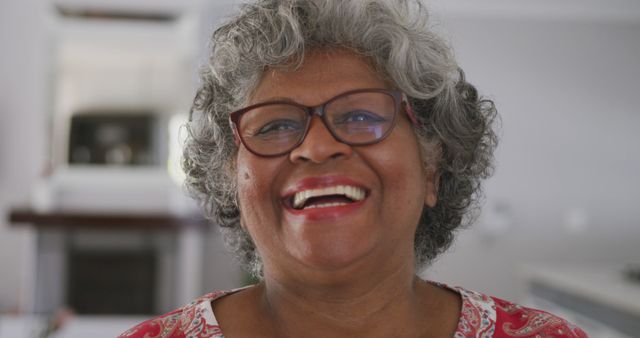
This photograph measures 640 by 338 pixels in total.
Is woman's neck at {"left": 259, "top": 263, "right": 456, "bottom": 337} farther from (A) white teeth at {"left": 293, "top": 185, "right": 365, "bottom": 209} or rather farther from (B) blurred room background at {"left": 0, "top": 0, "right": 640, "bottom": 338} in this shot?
(B) blurred room background at {"left": 0, "top": 0, "right": 640, "bottom": 338}

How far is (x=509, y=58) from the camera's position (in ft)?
17.3

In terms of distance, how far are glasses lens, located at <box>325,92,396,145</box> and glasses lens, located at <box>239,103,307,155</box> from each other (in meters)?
0.04

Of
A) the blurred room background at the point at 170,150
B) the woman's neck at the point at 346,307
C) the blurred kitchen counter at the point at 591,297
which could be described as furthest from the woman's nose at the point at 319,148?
the blurred room background at the point at 170,150

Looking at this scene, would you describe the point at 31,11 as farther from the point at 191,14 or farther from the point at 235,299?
the point at 235,299

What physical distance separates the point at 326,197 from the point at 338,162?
0.04m

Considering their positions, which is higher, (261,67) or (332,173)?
(261,67)

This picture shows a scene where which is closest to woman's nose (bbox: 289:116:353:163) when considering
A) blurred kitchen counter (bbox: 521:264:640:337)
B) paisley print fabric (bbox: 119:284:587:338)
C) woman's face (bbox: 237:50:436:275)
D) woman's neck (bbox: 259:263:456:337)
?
woman's face (bbox: 237:50:436:275)

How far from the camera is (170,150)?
16.3 feet

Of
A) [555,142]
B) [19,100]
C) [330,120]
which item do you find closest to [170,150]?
[19,100]

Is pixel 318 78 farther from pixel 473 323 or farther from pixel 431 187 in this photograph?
pixel 473 323

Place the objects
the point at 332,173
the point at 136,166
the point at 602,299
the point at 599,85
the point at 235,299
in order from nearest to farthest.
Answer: the point at 332,173 → the point at 235,299 → the point at 602,299 → the point at 136,166 → the point at 599,85

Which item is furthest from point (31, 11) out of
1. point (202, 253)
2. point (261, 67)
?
point (261, 67)

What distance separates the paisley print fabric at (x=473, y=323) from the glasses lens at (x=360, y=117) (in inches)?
11.4

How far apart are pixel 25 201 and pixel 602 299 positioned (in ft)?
13.5
